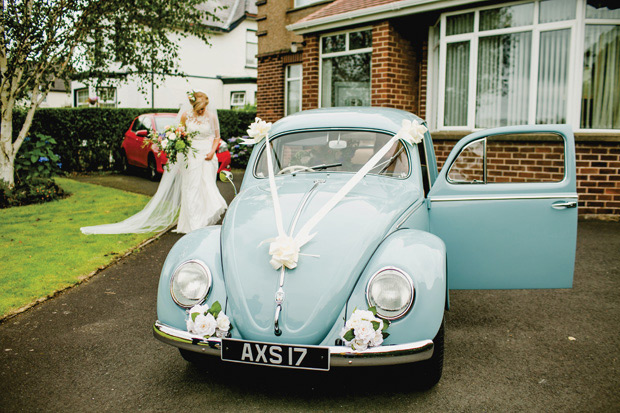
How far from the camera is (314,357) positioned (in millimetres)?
2764

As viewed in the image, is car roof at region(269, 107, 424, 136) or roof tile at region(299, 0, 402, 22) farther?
roof tile at region(299, 0, 402, 22)

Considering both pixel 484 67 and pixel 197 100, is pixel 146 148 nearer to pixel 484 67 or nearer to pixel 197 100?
pixel 197 100

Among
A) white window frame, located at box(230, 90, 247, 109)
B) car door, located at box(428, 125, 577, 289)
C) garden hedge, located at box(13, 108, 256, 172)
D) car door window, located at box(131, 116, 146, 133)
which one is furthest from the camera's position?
white window frame, located at box(230, 90, 247, 109)

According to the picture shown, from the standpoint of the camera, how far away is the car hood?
2969 millimetres

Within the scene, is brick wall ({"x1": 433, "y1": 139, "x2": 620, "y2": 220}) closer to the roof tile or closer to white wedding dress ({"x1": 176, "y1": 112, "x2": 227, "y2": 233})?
the roof tile

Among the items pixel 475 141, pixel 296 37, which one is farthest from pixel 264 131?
pixel 296 37

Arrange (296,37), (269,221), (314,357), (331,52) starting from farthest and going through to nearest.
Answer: (296,37)
(331,52)
(269,221)
(314,357)

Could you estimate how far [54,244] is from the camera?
7016 mm

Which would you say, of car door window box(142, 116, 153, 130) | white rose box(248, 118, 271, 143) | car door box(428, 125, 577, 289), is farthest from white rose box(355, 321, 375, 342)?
car door window box(142, 116, 153, 130)

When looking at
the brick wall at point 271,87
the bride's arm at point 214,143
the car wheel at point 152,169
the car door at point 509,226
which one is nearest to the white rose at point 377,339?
the car door at point 509,226

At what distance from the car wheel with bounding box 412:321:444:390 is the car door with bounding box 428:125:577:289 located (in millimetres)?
1027

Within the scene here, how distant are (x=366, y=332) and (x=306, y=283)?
1.56 ft

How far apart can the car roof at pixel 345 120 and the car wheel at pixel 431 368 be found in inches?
78.5

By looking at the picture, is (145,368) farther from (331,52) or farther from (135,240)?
(331,52)
